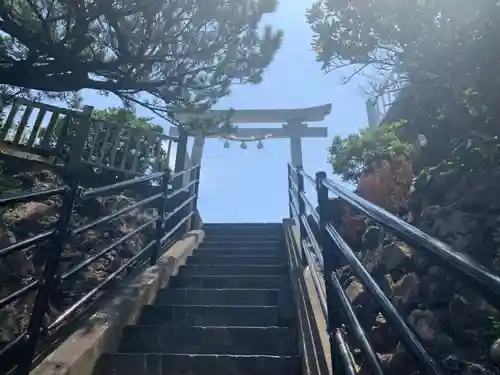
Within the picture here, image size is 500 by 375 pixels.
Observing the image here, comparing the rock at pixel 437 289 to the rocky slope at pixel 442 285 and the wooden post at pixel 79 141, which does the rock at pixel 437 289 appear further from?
the wooden post at pixel 79 141

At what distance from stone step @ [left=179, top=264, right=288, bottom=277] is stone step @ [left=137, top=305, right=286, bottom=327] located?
1.11 metres

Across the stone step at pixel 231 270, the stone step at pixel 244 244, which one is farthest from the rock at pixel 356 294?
the stone step at pixel 244 244

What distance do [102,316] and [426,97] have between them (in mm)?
2376

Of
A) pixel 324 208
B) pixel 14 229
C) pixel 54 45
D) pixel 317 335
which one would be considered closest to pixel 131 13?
pixel 54 45

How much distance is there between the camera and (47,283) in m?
2.23

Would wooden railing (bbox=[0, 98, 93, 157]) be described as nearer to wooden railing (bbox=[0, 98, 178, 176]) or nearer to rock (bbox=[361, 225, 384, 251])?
wooden railing (bbox=[0, 98, 178, 176])

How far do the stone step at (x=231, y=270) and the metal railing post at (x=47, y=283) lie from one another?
2387 millimetres

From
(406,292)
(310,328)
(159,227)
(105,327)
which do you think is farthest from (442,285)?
(159,227)

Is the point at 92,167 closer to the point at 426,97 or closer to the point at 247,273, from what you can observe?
the point at 247,273

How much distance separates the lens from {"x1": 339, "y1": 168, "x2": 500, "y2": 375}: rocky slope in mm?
2205

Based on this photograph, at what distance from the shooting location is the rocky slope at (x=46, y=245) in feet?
11.6

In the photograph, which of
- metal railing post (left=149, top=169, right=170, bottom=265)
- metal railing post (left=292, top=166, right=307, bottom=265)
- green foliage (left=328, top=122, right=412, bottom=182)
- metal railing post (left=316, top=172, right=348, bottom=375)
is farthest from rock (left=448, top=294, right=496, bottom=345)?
green foliage (left=328, top=122, right=412, bottom=182)

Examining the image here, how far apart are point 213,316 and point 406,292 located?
140 cm

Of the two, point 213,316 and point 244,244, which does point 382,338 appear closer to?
point 213,316
